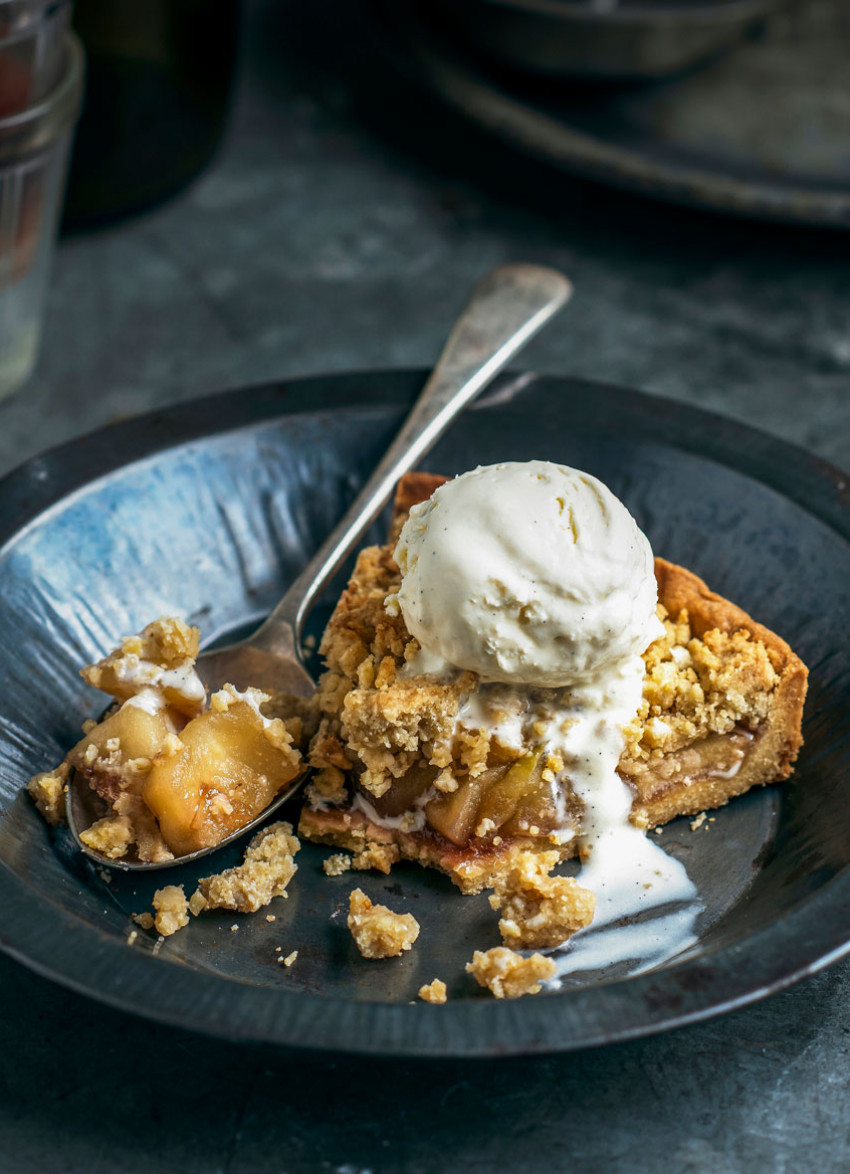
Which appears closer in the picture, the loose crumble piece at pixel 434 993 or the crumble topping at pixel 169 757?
the loose crumble piece at pixel 434 993

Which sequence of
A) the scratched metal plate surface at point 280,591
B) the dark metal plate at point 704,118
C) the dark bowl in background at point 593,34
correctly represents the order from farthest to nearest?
the dark bowl in background at point 593,34, the dark metal plate at point 704,118, the scratched metal plate surface at point 280,591

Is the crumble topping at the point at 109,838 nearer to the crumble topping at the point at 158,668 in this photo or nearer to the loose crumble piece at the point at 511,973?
the crumble topping at the point at 158,668

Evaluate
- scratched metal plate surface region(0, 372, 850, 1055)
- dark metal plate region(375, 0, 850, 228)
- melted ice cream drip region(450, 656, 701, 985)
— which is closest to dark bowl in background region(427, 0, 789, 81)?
dark metal plate region(375, 0, 850, 228)

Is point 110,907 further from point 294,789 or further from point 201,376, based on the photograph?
point 201,376

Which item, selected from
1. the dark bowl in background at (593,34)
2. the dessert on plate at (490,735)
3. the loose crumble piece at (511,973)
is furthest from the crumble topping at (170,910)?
the dark bowl in background at (593,34)

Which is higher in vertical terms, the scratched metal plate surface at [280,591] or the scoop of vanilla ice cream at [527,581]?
the scoop of vanilla ice cream at [527,581]

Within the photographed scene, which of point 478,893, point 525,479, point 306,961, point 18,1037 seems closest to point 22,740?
point 18,1037
